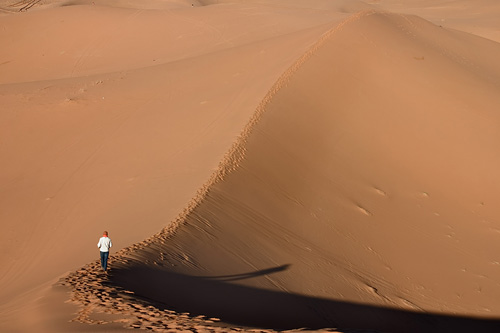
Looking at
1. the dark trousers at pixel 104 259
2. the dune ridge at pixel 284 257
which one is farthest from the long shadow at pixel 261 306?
the dark trousers at pixel 104 259

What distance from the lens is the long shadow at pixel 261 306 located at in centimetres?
846

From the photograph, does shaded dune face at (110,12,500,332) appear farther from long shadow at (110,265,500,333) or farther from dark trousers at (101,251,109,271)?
dark trousers at (101,251,109,271)

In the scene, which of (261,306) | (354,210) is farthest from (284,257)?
(354,210)

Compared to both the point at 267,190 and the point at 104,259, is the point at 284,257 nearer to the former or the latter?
the point at 267,190

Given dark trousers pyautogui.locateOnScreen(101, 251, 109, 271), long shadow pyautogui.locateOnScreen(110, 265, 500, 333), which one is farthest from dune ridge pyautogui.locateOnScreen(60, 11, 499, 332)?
dark trousers pyautogui.locateOnScreen(101, 251, 109, 271)

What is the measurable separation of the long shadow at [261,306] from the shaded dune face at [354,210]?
0.03 m

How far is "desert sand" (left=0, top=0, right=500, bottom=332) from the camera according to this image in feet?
30.4

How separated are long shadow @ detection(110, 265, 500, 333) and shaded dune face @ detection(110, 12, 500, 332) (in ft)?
0.09

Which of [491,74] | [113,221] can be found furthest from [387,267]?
[491,74]

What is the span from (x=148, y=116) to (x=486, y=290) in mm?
9779

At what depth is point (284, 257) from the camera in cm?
1129

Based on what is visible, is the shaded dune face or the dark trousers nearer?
the dark trousers

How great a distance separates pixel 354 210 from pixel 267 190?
6.24ft

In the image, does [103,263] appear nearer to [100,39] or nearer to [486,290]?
[486,290]
